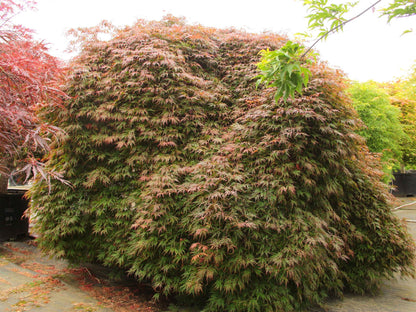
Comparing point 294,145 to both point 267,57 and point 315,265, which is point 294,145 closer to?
point 315,265

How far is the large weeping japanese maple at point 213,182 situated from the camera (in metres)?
3.65

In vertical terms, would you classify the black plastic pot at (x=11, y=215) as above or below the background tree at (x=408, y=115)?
below

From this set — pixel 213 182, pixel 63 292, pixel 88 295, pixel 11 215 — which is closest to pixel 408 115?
pixel 213 182

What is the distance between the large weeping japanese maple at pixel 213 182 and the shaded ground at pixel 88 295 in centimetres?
29

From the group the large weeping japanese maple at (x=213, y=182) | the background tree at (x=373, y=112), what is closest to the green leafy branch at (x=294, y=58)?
the large weeping japanese maple at (x=213, y=182)

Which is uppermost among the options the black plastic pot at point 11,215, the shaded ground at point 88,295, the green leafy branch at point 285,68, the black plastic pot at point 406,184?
the green leafy branch at point 285,68

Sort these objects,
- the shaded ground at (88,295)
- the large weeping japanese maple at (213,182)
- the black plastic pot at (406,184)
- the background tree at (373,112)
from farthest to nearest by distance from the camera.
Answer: the black plastic pot at (406,184)
the background tree at (373,112)
the shaded ground at (88,295)
the large weeping japanese maple at (213,182)

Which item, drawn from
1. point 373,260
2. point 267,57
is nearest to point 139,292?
point 373,260

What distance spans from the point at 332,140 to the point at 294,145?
59 centimetres

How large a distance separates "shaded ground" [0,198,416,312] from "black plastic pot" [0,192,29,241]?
2.08m

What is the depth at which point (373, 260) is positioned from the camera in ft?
15.0

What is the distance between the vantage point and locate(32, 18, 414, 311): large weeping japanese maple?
3.65 meters

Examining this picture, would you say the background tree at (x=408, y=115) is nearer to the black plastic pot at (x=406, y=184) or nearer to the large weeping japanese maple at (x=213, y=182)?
the black plastic pot at (x=406, y=184)

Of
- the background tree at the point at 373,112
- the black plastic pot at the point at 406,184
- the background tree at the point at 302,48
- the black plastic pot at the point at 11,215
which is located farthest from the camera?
the black plastic pot at the point at 406,184
